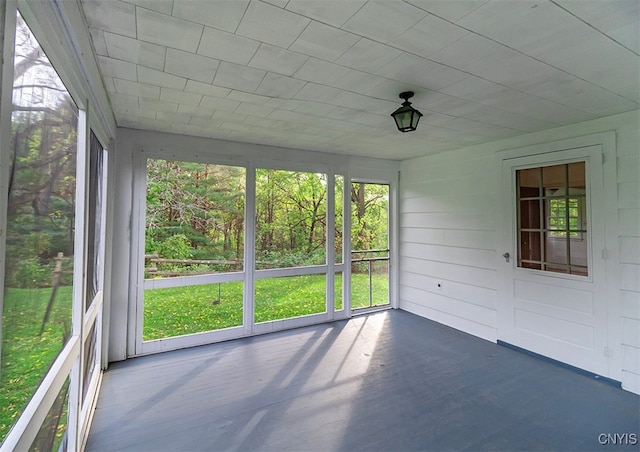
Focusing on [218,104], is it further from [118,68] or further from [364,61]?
[364,61]

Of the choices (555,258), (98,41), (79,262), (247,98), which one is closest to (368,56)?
(247,98)

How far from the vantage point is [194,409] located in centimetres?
248

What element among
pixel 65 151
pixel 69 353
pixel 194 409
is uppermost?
pixel 65 151

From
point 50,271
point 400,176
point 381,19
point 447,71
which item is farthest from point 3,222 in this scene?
point 400,176

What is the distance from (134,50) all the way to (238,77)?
0.66m

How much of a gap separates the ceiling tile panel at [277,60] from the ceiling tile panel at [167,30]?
37 centimetres

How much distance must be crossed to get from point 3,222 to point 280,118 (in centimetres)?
254

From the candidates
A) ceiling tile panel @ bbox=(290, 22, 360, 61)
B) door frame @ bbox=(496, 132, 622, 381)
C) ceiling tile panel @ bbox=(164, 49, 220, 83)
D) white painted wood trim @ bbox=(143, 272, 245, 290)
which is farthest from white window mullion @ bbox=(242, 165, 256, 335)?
door frame @ bbox=(496, 132, 622, 381)

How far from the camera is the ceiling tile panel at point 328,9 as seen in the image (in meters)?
1.47

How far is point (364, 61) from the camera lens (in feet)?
6.58

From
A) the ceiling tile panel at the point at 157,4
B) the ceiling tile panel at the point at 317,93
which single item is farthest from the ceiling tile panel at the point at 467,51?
the ceiling tile panel at the point at 157,4

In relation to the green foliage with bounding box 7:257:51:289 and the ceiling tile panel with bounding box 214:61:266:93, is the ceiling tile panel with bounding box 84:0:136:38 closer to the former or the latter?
the ceiling tile panel with bounding box 214:61:266:93

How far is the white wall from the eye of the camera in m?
2.84

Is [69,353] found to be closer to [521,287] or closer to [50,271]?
[50,271]
